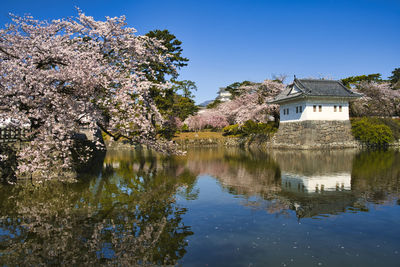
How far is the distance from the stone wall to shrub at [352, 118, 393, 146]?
0.80 m

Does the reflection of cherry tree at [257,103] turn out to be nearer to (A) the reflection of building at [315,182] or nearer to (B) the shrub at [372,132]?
(B) the shrub at [372,132]

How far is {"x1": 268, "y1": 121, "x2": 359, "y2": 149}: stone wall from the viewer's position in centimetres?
3212

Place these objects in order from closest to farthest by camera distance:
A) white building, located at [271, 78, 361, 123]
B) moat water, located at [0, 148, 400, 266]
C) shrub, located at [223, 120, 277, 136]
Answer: moat water, located at [0, 148, 400, 266], white building, located at [271, 78, 361, 123], shrub, located at [223, 120, 277, 136]

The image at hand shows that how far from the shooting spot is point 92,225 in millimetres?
7473

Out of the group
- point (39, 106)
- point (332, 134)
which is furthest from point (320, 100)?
point (39, 106)

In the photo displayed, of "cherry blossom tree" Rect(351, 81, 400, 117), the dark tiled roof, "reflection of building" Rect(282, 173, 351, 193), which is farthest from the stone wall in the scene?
"reflection of building" Rect(282, 173, 351, 193)

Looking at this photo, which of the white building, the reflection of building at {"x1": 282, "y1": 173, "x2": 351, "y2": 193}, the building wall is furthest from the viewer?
the building wall

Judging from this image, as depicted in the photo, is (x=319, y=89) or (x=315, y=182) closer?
(x=315, y=182)

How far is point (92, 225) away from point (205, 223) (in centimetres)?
284

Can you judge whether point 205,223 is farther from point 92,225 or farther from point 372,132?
point 372,132

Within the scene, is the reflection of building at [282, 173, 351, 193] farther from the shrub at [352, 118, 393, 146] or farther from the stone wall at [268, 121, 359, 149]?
the shrub at [352, 118, 393, 146]

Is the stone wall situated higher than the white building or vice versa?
the white building

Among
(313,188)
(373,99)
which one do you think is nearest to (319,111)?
(373,99)

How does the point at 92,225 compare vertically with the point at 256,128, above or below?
below
